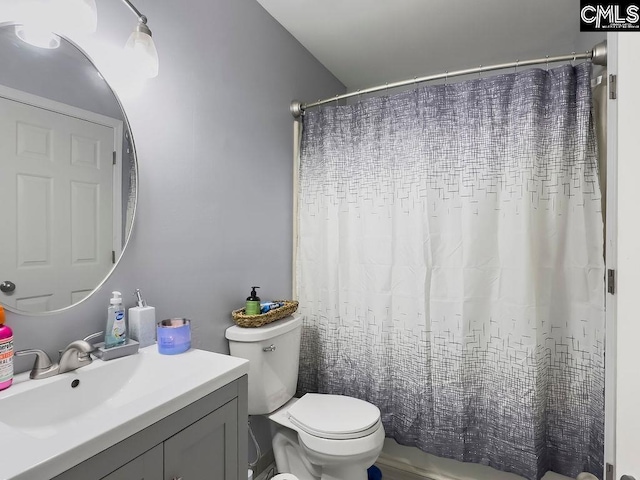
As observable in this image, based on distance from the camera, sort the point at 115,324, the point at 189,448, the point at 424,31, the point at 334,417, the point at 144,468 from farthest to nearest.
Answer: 1. the point at 424,31
2. the point at 334,417
3. the point at 115,324
4. the point at 189,448
5. the point at 144,468

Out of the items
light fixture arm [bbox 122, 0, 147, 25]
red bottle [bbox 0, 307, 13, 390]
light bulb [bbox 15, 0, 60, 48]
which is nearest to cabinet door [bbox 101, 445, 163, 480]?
red bottle [bbox 0, 307, 13, 390]

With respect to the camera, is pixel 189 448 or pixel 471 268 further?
pixel 471 268

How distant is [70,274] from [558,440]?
2019 mm

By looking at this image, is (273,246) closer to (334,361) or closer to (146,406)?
(334,361)

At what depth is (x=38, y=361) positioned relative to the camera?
3.11 feet

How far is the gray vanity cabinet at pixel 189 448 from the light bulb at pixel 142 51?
1.06 m

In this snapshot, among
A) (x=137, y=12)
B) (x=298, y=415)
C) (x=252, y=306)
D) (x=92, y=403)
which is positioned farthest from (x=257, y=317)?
(x=137, y=12)

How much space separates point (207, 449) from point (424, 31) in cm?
227

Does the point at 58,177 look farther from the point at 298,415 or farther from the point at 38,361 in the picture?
the point at 298,415

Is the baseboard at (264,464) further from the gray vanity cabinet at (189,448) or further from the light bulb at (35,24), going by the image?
the light bulb at (35,24)

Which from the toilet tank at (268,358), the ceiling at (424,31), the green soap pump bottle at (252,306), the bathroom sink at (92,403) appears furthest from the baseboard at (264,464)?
the ceiling at (424,31)

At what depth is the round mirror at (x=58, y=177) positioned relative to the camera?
3.12 ft

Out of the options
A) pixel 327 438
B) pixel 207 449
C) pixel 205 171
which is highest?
pixel 205 171

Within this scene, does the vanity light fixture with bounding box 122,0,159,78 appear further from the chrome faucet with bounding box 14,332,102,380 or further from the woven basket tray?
the woven basket tray
